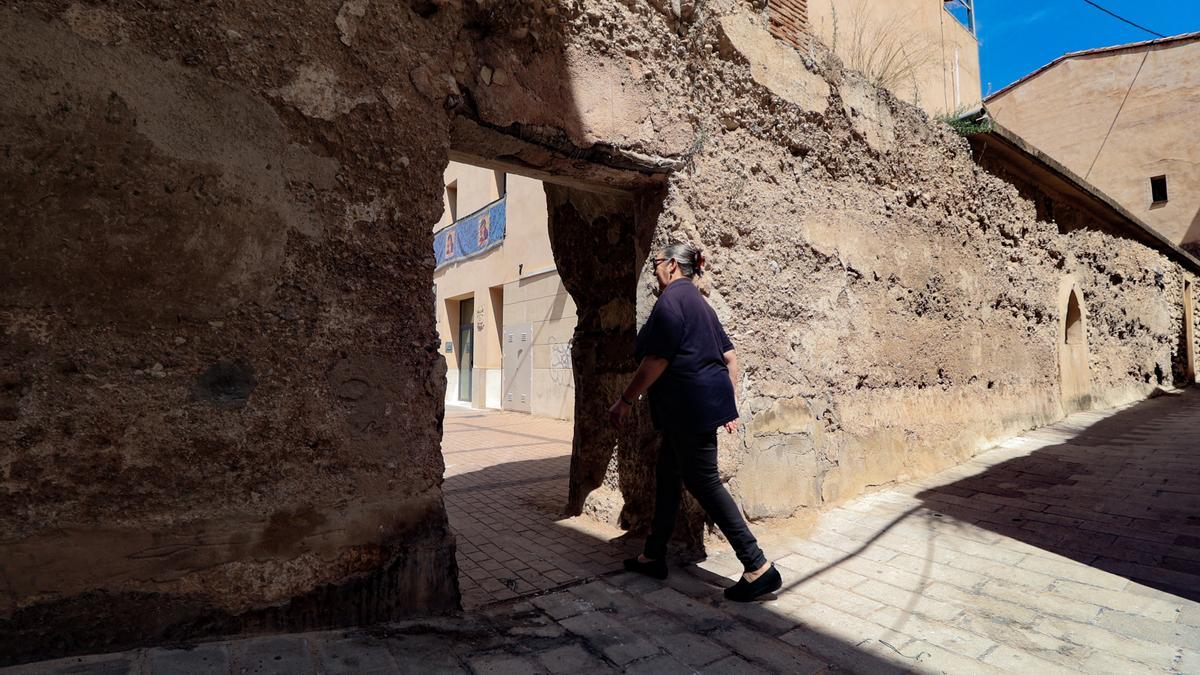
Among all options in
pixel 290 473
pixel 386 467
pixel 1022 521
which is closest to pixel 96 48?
pixel 290 473

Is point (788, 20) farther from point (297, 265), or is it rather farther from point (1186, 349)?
point (1186, 349)

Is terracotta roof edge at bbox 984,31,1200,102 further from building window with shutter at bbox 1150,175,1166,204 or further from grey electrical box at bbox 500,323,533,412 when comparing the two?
grey electrical box at bbox 500,323,533,412

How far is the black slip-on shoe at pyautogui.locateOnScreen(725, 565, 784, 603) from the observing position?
8.33 feet

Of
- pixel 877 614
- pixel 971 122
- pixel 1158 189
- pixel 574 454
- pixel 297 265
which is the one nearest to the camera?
pixel 297 265

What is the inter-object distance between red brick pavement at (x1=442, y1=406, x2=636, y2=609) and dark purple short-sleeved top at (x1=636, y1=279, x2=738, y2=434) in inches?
34.4

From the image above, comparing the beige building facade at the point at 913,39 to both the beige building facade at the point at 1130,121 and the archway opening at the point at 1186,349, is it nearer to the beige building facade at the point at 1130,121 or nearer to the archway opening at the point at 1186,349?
the beige building facade at the point at 1130,121

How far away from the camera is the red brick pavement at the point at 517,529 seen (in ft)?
9.34

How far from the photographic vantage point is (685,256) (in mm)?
2926

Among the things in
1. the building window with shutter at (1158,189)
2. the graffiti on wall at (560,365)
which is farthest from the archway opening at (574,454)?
the building window with shutter at (1158,189)

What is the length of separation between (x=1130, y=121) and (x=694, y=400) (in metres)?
19.8

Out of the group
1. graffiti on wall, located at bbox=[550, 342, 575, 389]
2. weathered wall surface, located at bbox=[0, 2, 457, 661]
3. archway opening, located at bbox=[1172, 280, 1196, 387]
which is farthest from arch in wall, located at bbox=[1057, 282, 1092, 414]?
weathered wall surface, located at bbox=[0, 2, 457, 661]

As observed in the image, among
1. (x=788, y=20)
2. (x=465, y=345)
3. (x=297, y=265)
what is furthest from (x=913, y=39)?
(x=465, y=345)

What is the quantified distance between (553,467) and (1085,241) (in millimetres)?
7075

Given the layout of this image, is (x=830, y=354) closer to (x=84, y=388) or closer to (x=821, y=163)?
(x=821, y=163)
